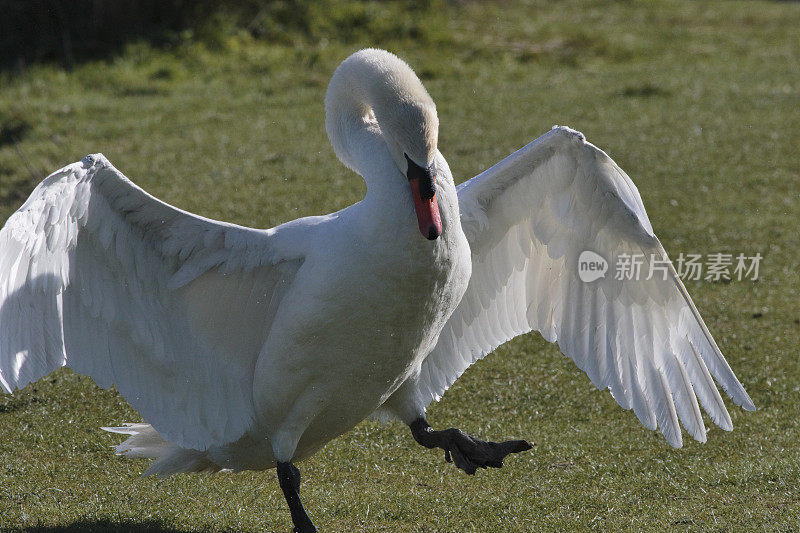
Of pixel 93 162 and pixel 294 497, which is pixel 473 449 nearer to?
pixel 294 497

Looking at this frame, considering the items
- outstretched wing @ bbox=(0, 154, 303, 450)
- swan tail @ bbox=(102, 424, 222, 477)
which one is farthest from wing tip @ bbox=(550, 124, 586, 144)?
swan tail @ bbox=(102, 424, 222, 477)

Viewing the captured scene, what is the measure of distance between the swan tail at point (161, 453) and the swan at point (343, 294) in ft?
0.04

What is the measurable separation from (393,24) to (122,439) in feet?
35.3

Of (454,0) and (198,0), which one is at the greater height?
(198,0)

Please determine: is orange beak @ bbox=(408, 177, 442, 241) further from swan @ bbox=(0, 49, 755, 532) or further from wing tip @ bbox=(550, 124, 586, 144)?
wing tip @ bbox=(550, 124, 586, 144)

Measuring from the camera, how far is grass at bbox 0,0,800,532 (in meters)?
5.03

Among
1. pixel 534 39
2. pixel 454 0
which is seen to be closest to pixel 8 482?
pixel 534 39

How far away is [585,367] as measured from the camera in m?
5.14

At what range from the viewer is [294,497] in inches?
176

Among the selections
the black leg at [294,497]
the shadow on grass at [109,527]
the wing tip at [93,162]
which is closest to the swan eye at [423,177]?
the wing tip at [93,162]

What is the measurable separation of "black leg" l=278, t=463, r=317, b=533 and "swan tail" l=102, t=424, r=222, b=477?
0.47 metres

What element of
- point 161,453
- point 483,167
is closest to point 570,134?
point 161,453

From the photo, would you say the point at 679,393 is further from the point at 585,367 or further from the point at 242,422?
the point at 242,422

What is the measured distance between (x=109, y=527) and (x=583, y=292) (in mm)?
2607
